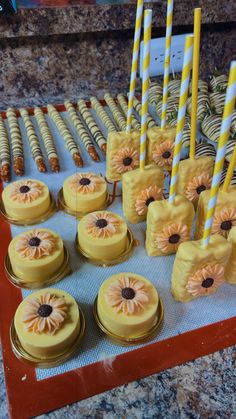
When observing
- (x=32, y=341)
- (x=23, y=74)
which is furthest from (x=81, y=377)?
(x=23, y=74)

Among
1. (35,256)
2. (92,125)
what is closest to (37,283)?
(35,256)

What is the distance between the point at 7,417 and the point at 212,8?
1.60 meters

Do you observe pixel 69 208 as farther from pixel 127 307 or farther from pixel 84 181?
pixel 127 307

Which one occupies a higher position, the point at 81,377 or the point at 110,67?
→ the point at 110,67

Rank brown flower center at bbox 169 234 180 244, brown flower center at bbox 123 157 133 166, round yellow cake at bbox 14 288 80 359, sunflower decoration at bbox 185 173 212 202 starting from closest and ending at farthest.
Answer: round yellow cake at bbox 14 288 80 359
brown flower center at bbox 169 234 180 244
sunflower decoration at bbox 185 173 212 202
brown flower center at bbox 123 157 133 166

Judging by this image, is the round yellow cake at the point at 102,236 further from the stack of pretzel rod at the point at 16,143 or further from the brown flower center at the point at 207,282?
the stack of pretzel rod at the point at 16,143

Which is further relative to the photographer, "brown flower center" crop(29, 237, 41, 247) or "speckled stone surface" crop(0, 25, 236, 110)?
"speckled stone surface" crop(0, 25, 236, 110)

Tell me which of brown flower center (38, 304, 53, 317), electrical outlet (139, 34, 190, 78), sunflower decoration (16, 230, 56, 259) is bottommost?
brown flower center (38, 304, 53, 317)

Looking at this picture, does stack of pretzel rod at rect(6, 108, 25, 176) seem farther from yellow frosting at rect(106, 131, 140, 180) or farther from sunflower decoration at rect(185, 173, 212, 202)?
sunflower decoration at rect(185, 173, 212, 202)

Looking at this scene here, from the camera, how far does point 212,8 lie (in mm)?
1617

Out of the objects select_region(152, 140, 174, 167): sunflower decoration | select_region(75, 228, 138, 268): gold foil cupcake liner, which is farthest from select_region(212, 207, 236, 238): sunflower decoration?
select_region(152, 140, 174, 167): sunflower decoration

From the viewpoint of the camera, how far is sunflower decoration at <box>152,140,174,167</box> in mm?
1227

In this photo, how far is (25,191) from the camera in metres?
1.16

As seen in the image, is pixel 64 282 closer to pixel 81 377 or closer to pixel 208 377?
pixel 81 377
